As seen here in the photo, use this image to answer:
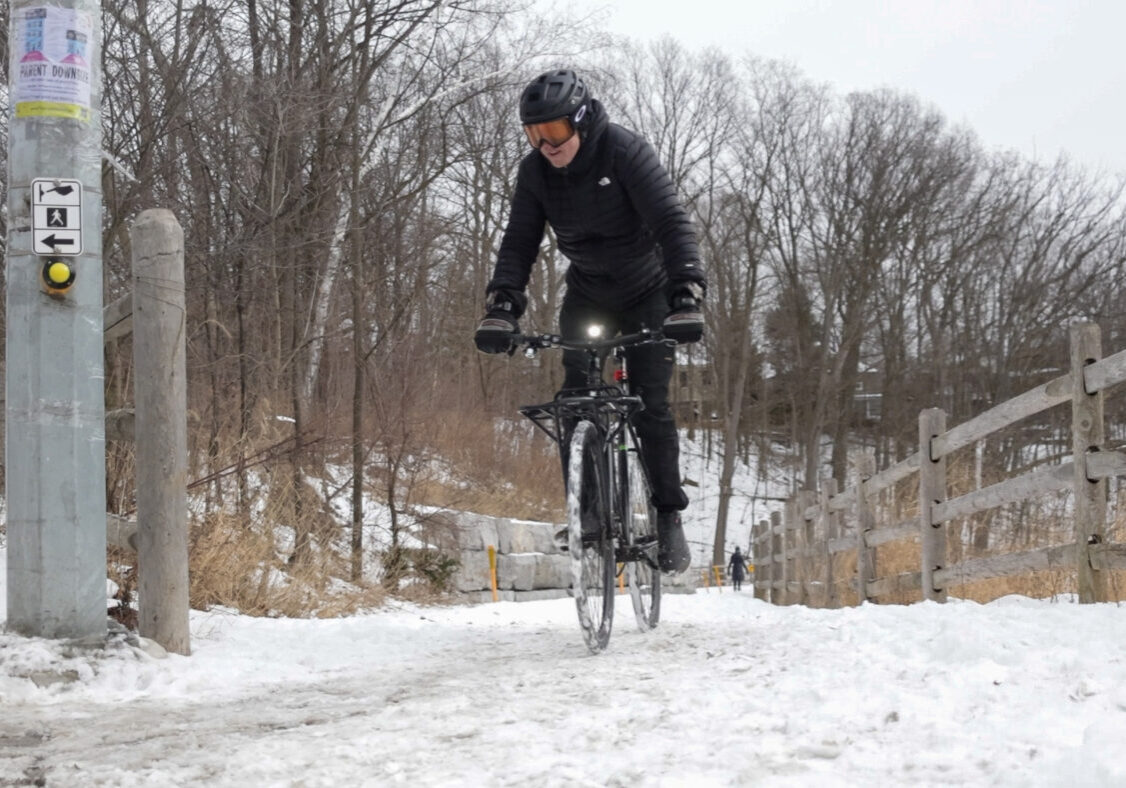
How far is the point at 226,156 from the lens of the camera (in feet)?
31.0

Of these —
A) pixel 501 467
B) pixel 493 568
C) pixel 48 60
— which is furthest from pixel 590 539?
pixel 501 467

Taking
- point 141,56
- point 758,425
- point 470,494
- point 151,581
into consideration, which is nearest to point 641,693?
point 151,581

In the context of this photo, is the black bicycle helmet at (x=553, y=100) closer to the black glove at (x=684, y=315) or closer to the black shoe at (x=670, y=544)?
the black glove at (x=684, y=315)

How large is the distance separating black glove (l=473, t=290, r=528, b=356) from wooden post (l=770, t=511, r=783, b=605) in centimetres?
1078

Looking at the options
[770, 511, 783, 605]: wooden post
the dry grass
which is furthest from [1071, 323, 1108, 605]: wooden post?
[770, 511, 783, 605]: wooden post

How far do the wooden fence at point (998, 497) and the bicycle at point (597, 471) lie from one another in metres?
2.03

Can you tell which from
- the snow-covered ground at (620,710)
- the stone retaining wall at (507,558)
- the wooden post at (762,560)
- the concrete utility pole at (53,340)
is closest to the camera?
the snow-covered ground at (620,710)

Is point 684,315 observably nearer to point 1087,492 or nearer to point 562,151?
point 562,151

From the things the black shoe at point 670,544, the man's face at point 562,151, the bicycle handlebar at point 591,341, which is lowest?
the black shoe at point 670,544

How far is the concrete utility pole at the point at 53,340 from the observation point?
389 centimetres

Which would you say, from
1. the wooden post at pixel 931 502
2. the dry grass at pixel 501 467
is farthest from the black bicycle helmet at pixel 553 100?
the dry grass at pixel 501 467

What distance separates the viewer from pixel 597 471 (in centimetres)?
468

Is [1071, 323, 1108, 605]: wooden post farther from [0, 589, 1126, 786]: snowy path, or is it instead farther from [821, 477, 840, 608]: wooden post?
[821, 477, 840, 608]: wooden post

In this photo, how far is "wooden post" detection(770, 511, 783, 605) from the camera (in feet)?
49.8
